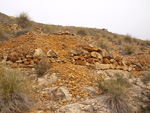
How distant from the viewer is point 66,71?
10.9 feet

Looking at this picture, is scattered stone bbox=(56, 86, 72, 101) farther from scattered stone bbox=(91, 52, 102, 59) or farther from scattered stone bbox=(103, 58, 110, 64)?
scattered stone bbox=(103, 58, 110, 64)

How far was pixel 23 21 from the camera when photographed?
29.2 ft

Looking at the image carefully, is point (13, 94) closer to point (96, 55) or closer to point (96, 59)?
point (96, 59)

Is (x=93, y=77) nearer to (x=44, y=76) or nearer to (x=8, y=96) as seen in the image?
(x=44, y=76)

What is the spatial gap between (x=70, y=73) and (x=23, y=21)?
7.61 metres

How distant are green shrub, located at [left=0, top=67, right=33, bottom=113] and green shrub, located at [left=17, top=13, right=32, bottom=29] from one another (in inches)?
300

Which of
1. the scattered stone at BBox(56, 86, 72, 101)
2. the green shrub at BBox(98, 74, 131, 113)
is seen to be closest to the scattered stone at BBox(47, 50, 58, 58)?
the scattered stone at BBox(56, 86, 72, 101)

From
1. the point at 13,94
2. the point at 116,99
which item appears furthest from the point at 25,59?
the point at 116,99

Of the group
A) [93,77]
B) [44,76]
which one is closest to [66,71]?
[44,76]

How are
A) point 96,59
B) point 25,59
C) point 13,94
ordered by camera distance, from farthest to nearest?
point 96,59
point 25,59
point 13,94

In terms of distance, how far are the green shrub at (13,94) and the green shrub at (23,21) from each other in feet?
25.0

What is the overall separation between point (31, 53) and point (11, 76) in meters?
1.64

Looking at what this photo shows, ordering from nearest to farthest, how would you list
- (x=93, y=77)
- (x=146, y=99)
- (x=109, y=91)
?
(x=109, y=91) → (x=146, y=99) → (x=93, y=77)

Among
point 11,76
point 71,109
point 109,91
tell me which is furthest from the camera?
point 109,91
